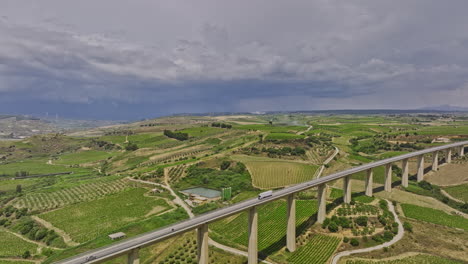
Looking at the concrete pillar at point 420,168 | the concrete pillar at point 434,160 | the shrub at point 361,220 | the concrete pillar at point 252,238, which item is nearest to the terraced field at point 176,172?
the concrete pillar at point 252,238

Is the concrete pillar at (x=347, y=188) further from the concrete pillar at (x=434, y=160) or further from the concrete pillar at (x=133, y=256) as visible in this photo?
the concrete pillar at (x=434, y=160)

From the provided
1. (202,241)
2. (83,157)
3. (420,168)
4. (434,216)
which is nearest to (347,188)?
(434,216)

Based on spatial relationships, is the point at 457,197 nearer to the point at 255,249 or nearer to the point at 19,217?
the point at 255,249

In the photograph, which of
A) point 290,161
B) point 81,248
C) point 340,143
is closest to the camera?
point 81,248

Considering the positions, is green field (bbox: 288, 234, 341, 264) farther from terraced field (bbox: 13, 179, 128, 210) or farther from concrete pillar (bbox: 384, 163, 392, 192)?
terraced field (bbox: 13, 179, 128, 210)

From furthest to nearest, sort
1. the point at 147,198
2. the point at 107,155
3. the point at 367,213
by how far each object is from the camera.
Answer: the point at 107,155, the point at 147,198, the point at 367,213

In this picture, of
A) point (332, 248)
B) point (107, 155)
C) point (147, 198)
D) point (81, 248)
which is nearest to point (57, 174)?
point (107, 155)

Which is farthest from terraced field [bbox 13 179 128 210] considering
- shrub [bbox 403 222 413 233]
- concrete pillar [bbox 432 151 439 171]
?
concrete pillar [bbox 432 151 439 171]
